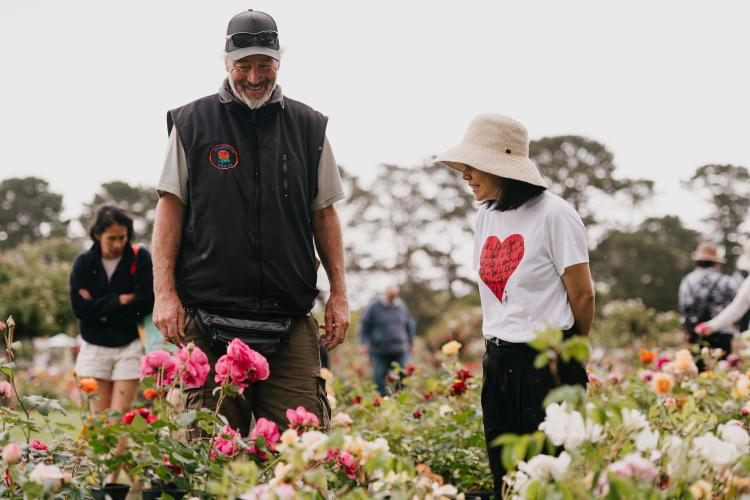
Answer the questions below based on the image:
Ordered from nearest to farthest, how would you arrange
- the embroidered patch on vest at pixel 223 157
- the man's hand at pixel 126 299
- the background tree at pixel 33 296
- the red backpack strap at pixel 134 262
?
the embroidered patch on vest at pixel 223 157
the man's hand at pixel 126 299
the red backpack strap at pixel 134 262
the background tree at pixel 33 296

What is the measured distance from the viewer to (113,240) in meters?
4.92

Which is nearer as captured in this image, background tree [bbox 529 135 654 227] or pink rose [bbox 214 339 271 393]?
pink rose [bbox 214 339 271 393]

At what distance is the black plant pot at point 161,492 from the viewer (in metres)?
2.06

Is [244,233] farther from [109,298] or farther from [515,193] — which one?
[109,298]

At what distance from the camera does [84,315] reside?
4.84 meters

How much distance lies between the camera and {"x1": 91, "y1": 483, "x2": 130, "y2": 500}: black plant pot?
2.09m

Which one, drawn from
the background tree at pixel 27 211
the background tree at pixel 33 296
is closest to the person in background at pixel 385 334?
the background tree at pixel 33 296

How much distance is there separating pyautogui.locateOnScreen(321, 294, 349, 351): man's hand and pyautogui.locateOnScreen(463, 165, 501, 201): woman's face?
0.56 meters

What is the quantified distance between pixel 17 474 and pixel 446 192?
1287 inches

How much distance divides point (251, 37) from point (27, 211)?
42621mm

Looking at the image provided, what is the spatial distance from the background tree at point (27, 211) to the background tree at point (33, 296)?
23.9 metres

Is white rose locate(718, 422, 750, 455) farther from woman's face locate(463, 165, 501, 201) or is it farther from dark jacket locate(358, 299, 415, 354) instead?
dark jacket locate(358, 299, 415, 354)

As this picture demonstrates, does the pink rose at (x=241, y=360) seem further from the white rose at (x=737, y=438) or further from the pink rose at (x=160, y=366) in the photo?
the white rose at (x=737, y=438)

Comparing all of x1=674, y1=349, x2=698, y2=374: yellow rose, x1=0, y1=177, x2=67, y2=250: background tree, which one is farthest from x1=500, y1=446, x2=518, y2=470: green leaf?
x1=0, y1=177, x2=67, y2=250: background tree
